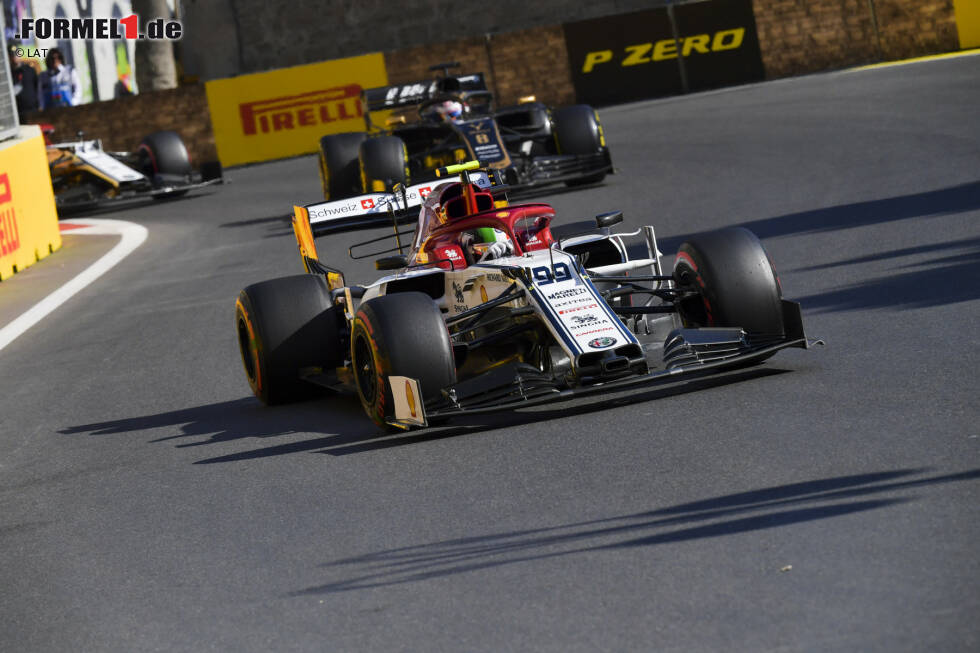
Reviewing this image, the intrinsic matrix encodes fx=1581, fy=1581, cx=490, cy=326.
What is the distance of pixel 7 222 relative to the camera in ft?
59.1

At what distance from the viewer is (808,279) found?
10852 mm

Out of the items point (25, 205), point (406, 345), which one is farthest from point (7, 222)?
point (406, 345)

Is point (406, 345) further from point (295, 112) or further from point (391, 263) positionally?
point (295, 112)

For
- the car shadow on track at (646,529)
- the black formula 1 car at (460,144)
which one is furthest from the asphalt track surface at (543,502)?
the black formula 1 car at (460,144)

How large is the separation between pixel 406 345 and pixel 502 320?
0.77m

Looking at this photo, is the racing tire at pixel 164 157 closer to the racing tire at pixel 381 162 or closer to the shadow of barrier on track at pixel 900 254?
the racing tire at pixel 381 162

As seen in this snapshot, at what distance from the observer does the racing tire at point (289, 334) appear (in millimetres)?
9281

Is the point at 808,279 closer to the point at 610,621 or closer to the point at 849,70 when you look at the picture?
the point at 610,621

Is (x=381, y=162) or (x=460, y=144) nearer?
(x=381, y=162)

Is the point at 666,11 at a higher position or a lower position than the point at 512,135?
higher

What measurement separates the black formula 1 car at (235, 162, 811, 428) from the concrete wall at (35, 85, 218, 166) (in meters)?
21.0

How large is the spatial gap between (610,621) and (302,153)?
25.1 meters

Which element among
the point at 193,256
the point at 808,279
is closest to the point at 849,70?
the point at 193,256

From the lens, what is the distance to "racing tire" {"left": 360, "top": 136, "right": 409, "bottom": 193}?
17781 millimetres
